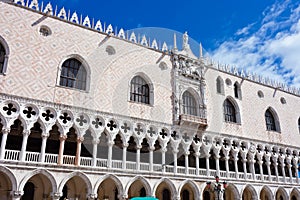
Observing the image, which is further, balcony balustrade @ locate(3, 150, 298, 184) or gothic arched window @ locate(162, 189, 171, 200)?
gothic arched window @ locate(162, 189, 171, 200)

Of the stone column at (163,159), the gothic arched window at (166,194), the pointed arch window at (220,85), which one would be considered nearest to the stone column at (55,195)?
the stone column at (163,159)

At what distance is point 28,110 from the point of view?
12586mm

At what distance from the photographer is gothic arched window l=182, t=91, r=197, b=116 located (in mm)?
17641

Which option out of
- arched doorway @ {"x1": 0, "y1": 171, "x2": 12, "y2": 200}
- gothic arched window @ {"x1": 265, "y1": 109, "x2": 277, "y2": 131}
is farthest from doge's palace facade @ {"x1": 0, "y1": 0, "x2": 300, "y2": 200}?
gothic arched window @ {"x1": 265, "y1": 109, "x2": 277, "y2": 131}

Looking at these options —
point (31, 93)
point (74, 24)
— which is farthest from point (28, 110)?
point (74, 24)

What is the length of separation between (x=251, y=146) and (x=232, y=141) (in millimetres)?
1771

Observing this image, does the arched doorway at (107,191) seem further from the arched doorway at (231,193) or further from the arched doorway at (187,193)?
the arched doorway at (231,193)

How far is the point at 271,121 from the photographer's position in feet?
72.7

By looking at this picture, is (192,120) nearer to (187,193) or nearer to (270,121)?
(187,193)

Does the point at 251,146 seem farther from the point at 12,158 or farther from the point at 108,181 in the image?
the point at 12,158

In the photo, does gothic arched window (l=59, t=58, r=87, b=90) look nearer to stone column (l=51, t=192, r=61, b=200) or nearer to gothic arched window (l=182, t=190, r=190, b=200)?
stone column (l=51, t=192, r=61, b=200)

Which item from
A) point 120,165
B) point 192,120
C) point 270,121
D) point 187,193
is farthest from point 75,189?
point 270,121

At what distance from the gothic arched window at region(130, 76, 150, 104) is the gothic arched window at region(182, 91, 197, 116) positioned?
8.24ft

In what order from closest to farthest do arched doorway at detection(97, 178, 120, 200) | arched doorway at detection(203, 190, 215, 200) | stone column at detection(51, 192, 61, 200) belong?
stone column at detection(51, 192, 61, 200) → arched doorway at detection(97, 178, 120, 200) → arched doorway at detection(203, 190, 215, 200)
